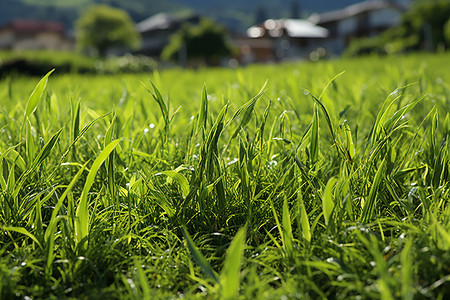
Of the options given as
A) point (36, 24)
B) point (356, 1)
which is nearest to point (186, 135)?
point (36, 24)

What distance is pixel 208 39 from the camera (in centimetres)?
3023

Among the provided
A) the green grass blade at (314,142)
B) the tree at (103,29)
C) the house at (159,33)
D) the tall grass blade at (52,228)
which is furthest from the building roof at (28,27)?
the tall grass blade at (52,228)

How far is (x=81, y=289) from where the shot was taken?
0.77 m

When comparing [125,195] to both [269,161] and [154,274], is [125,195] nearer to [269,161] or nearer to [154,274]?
[154,274]

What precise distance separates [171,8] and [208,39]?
12743cm

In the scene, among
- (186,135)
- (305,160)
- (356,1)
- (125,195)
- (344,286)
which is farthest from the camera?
(356,1)

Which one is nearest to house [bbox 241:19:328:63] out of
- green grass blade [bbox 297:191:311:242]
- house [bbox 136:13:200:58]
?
house [bbox 136:13:200:58]

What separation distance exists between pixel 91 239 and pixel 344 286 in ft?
1.66

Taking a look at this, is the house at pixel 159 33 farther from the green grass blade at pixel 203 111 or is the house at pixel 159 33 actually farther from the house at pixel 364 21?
the green grass blade at pixel 203 111

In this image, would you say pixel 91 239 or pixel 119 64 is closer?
pixel 91 239

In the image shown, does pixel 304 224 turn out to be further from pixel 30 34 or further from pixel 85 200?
pixel 30 34

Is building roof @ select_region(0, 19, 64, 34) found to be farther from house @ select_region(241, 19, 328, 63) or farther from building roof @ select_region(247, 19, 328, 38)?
building roof @ select_region(247, 19, 328, 38)

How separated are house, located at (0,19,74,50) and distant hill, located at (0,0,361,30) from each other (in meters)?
60.1

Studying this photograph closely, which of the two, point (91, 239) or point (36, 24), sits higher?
point (36, 24)
